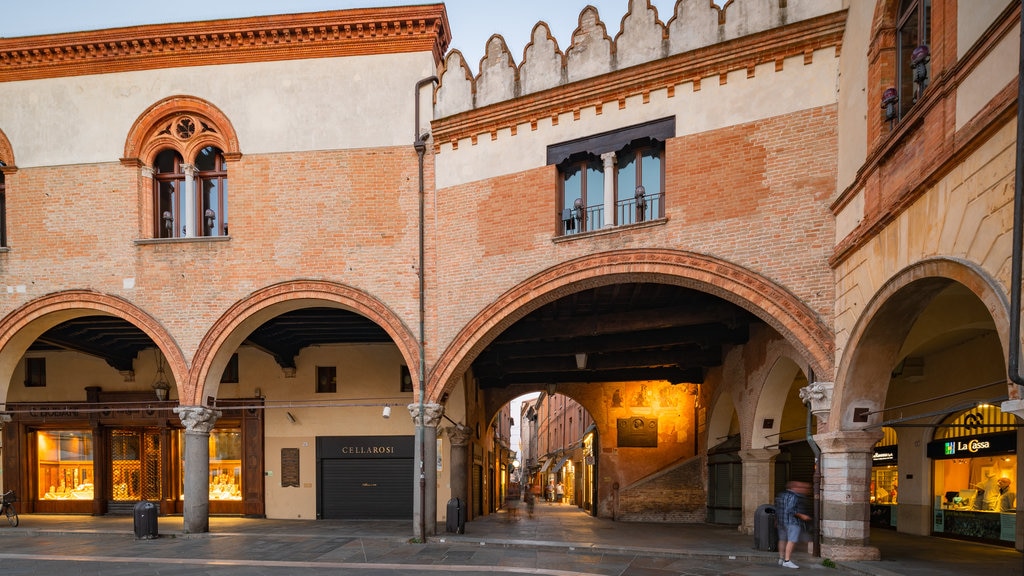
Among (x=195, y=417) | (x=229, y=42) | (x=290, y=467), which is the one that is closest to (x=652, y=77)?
(x=229, y=42)

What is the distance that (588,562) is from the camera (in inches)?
432

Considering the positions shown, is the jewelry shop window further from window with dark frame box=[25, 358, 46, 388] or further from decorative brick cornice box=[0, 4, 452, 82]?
window with dark frame box=[25, 358, 46, 388]

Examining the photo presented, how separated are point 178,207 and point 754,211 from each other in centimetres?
1167

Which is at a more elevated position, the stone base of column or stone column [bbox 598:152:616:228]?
stone column [bbox 598:152:616:228]

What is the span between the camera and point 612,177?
38.6 feet

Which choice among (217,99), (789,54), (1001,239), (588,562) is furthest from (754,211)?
(217,99)

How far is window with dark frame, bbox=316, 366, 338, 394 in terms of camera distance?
18.5m

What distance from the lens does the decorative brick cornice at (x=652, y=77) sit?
10.2 m

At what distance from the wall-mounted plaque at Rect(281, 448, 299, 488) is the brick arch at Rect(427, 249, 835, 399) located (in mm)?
6971

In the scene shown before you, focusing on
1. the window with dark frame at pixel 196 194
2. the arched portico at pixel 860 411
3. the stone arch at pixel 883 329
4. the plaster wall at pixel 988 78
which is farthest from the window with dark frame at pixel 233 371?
the plaster wall at pixel 988 78

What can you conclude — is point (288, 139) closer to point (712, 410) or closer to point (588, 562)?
point (588, 562)

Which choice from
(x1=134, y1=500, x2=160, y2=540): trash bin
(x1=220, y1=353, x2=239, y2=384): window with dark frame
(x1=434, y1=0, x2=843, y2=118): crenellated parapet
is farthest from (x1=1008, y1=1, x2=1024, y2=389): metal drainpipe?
(x1=220, y1=353, x2=239, y2=384): window with dark frame

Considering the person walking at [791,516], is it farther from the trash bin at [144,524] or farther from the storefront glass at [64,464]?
the storefront glass at [64,464]

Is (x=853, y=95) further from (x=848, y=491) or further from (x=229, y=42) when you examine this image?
(x=229, y=42)
